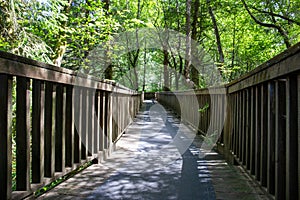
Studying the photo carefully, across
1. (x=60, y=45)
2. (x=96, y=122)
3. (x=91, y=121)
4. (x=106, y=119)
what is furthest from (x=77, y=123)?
(x=60, y=45)

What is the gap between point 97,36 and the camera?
384 inches

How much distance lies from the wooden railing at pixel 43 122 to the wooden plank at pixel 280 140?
1.58 meters

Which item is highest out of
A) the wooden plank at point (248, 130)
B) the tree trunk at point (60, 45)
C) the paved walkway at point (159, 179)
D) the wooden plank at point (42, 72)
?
the tree trunk at point (60, 45)

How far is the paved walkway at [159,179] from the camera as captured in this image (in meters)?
2.73

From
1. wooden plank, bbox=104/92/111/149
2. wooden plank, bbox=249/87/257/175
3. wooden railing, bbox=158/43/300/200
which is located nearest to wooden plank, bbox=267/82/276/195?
wooden railing, bbox=158/43/300/200

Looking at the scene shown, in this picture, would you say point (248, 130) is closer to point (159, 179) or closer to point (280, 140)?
point (159, 179)

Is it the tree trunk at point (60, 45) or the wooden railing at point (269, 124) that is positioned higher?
the tree trunk at point (60, 45)

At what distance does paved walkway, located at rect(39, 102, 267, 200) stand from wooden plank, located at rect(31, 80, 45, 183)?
401mm

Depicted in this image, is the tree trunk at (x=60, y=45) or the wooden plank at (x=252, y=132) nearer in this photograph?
the wooden plank at (x=252, y=132)

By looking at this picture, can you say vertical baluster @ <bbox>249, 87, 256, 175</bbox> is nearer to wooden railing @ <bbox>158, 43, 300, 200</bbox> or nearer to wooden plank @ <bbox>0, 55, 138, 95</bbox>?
wooden railing @ <bbox>158, 43, 300, 200</bbox>

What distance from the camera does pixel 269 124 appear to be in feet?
7.52

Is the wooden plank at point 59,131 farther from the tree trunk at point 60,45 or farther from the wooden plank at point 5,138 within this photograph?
the tree trunk at point 60,45

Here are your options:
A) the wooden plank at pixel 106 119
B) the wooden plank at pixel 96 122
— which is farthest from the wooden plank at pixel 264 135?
the wooden plank at pixel 106 119

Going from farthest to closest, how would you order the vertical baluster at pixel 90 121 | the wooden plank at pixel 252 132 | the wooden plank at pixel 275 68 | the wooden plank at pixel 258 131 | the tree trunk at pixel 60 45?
the tree trunk at pixel 60 45, the vertical baluster at pixel 90 121, the wooden plank at pixel 252 132, the wooden plank at pixel 258 131, the wooden plank at pixel 275 68
